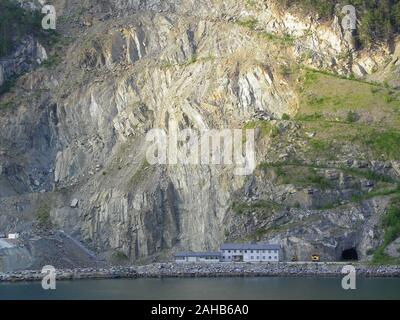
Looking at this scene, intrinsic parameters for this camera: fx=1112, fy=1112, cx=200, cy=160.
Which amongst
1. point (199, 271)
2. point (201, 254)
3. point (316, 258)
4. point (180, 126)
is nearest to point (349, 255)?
point (316, 258)

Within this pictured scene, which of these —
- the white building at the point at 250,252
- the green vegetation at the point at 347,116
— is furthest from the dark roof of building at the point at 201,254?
the green vegetation at the point at 347,116

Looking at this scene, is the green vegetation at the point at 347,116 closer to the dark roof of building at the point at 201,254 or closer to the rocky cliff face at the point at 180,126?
the rocky cliff face at the point at 180,126

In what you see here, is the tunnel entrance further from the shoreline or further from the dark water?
the dark water

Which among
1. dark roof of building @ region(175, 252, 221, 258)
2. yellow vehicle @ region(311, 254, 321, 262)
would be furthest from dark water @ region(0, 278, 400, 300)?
dark roof of building @ region(175, 252, 221, 258)

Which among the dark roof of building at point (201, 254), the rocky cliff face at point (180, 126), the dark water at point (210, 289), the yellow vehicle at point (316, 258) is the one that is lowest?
the dark water at point (210, 289)

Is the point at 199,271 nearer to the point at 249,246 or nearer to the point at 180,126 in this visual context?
the point at 249,246
